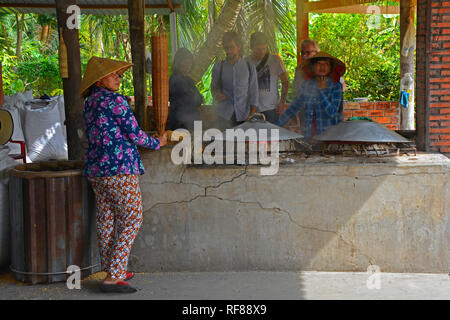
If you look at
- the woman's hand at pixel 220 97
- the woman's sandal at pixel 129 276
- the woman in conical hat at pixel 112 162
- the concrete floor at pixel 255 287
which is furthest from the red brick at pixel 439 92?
the woman's sandal at pixel 129 276

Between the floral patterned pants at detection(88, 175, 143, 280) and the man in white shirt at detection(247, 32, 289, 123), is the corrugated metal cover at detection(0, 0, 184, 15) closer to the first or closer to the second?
the man in white shirt at detection(247, 32, 289, 123)

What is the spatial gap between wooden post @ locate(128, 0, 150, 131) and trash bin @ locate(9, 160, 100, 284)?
3.87 feet

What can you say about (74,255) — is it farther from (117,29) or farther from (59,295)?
(117,29)

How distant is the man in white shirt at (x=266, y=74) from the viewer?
6.85 meters

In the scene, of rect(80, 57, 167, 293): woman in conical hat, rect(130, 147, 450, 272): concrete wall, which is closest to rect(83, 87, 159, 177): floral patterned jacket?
rect(80, 57, 167, 293): woman in conical hat

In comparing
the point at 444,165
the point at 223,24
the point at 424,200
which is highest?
the point at 223,24

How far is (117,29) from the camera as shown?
18016 millimetres

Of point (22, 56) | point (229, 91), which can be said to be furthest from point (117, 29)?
point (229, 91)

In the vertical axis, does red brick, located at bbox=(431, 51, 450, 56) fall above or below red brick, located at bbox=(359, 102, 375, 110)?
above

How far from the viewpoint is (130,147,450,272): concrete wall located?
5047 millimetres

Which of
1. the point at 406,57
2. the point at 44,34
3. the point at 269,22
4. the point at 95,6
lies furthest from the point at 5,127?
the point at 44,34

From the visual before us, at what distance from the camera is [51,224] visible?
4613 millimetres

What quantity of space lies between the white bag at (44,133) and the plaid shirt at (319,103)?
5.34 m
